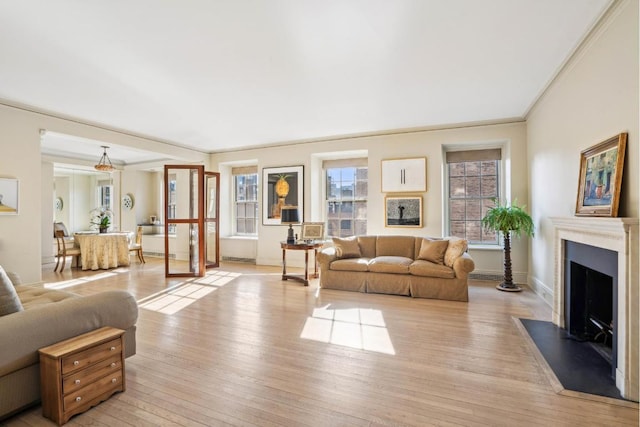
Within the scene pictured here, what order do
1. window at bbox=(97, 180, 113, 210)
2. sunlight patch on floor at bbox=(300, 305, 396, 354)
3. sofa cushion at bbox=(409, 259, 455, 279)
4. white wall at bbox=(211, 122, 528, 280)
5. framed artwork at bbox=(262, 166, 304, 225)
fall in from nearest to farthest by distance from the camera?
sunlight patch on floor at bbox=(300, 305, 396, 354) < sofa cushion at bbox=(409, 259, 455, 279) < white wall at bbox=(211, 122, 528, 280) < framed artwork at bbox=(262, 166, 304, 225) < window at bbox=(97, 180, 113, 210)

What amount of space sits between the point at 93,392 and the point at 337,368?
1602 millimetres

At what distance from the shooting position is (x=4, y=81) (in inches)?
145

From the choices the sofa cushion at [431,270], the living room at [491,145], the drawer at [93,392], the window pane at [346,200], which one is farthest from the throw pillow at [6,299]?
the window pane at [346,200]

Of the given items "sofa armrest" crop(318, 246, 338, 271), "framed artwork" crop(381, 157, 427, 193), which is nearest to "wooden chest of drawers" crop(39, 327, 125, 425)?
"sofa armrest" crop(318, 246, 338, 271)

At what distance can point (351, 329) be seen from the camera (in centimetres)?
327

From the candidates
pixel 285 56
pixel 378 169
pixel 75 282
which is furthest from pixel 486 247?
pixel 75 282

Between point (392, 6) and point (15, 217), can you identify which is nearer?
point (392, 6)

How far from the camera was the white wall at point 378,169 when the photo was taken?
5.27 metres

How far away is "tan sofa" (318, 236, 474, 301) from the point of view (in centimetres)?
431

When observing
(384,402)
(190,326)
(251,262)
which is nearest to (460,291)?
(384,402)

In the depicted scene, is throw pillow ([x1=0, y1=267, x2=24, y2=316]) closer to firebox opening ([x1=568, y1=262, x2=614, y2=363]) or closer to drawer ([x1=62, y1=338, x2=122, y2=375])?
drawer ([x1=62, y1=338, x2=122, y2=375])

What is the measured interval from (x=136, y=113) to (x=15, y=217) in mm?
2218

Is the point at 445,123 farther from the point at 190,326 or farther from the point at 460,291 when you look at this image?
the point at 190,326

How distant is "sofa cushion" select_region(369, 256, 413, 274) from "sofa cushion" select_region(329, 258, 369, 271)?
0.10 meters
